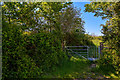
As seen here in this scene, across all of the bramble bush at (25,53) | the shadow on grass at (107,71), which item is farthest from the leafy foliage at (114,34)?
the bramble bush at (25,53)

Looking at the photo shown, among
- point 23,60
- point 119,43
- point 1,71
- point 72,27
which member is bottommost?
point 1,71

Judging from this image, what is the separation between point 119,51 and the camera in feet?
12.2

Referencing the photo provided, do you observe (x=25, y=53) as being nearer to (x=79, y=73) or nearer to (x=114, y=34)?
(x=79, y=73)

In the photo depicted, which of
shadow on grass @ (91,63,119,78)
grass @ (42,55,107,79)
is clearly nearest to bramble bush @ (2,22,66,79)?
grass @ (42,55,107,79)

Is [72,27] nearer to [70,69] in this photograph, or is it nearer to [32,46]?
[70,69]

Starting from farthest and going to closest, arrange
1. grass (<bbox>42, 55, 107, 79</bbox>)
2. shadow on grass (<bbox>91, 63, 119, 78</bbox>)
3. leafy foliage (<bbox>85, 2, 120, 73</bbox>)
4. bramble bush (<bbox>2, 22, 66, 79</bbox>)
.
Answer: shadow on grass (<bbox>91, 63, 119, 78</bbox>) < grass (<bbox>42, 55, 107, 79</bbox>) < leafy foliage (<bbox>85, 2, 120, 73</bbox>) < bramble bush (<bbox>2, 22, 66, 79</bbox>)

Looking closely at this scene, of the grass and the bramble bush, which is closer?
the bramble bush

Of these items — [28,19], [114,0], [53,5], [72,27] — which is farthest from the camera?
[72,27]

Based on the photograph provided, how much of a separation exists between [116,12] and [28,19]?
363cm

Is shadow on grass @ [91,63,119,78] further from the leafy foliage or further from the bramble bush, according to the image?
the bramble bush

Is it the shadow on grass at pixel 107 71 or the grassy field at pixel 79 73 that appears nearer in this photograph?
the grassy field at pixel 79 73

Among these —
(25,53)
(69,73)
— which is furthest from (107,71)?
(25,53)

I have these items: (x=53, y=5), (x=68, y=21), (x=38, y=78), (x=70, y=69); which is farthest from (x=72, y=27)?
(x=38, y=78)

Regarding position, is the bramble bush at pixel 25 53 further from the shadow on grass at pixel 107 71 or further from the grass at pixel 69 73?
the shadow on grass at pixel 107 71
